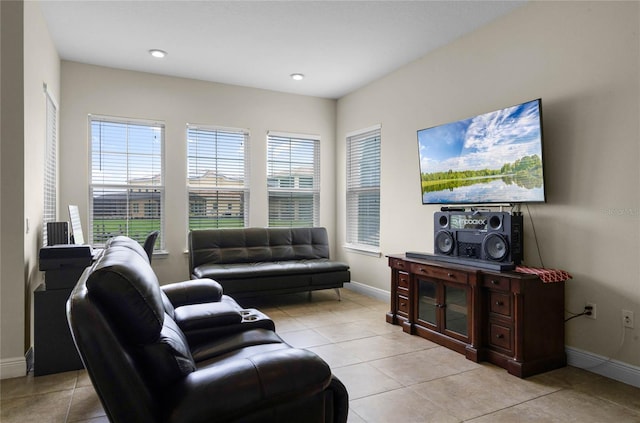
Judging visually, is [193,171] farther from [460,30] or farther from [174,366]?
[174,366]

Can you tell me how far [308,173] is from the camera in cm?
598

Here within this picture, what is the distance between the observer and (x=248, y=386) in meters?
1.33

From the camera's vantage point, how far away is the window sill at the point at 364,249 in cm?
513

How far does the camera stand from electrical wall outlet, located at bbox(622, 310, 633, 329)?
2.58 meters

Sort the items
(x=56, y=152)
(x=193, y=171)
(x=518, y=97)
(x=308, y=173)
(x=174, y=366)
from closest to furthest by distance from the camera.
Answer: (x=174, y=366) → (x=518, y=97) → (x=56, y=152) → (x=193, y=171) → (x=308, y=173)

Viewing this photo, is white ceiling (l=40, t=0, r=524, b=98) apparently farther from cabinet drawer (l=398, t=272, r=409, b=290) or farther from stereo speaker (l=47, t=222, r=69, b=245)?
cabinet drawer (l=398, t=272, r=409, b=290)

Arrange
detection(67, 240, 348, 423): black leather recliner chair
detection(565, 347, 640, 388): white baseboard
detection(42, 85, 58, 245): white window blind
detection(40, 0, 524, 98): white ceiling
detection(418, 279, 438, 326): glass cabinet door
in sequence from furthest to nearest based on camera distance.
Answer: detection(42, 85, 58, 245): white window blind < detection(418, 279, 438, 326): glass cabinet door < detection(40, 0, 524, 98): white ceiling < detection(565, 347, 640, 388): white baseboard < detection(67, 240, 348, 423): black leather recliner chair

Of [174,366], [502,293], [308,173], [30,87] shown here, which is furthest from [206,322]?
[308,173]

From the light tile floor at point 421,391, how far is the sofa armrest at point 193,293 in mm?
762

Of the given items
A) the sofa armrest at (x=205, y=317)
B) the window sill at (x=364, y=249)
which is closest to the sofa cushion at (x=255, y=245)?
the window sill at (x=364, y=249)

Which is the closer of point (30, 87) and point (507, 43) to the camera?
point (30, 87)

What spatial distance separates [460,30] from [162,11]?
2775 mm

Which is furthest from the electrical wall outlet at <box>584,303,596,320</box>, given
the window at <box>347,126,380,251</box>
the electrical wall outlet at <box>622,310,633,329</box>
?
the window at <box>347,126,380,251</box>

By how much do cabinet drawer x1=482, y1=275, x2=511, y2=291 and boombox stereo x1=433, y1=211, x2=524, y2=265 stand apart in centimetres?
19
